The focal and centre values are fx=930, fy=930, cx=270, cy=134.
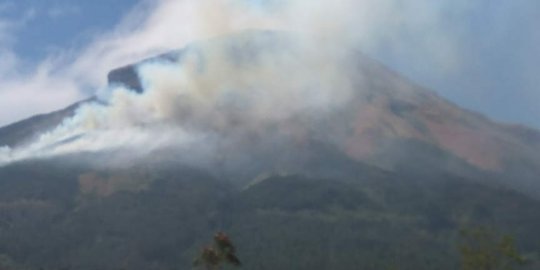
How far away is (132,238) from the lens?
652ft

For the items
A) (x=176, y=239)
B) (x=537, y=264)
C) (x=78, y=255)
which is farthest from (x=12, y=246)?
(x=537, y=264)

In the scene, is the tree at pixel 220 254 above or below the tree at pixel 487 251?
below

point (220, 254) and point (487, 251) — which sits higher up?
point (487, 251)

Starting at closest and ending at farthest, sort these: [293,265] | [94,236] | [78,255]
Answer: [293,265] < [78,255] < [94,236]

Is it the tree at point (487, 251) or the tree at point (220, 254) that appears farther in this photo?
the tree at point (487, 251)

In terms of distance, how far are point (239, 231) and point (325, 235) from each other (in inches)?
738

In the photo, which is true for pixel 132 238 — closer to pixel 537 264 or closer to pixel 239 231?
pixel 239 231

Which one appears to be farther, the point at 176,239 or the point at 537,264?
the point at 176,239

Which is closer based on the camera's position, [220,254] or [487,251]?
[220,254]

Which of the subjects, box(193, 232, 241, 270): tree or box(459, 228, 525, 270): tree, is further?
box(459, 228, 525, 270): tree

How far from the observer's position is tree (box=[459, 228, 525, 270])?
63969 mm

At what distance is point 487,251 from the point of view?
6475 centimetres

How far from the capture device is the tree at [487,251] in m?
64.0

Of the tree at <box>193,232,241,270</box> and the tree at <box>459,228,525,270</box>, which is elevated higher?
the tree at <box>459,228,525,270</box>
